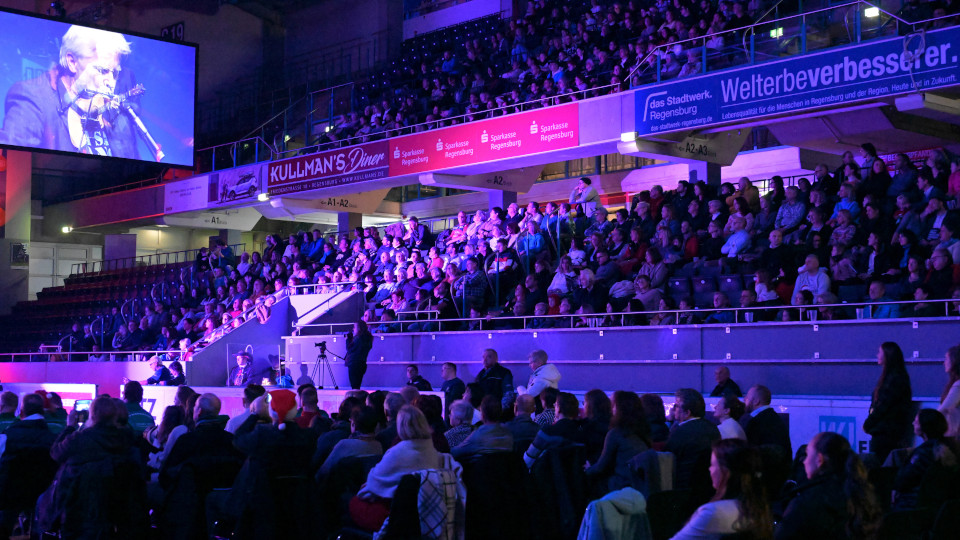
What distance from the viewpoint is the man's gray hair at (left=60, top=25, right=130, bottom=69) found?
20.2 metres

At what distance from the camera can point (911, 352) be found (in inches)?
460

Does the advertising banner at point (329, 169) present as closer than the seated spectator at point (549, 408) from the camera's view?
No

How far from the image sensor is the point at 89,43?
20.5m

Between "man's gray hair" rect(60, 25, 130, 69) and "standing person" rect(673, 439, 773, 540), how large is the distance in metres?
18.5

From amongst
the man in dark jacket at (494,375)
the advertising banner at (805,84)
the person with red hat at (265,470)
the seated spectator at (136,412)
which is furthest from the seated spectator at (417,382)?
the person with red hat at (265,470)

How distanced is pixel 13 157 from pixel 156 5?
6953 mm

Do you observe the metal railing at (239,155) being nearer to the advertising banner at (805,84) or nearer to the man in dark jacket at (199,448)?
the advertising banner at (805,84)

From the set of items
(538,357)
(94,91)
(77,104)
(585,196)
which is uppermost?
(94,91)

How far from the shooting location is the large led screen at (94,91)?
19578mm

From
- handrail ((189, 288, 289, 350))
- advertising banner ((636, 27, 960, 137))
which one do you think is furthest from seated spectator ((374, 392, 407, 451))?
handrail ((189, 288, 289, 350))

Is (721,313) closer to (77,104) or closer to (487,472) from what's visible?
(487,472)

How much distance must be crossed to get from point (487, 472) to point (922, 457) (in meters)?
2.66

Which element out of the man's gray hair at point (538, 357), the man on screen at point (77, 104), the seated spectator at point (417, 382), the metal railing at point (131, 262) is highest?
the man on screen at point (77, 104)

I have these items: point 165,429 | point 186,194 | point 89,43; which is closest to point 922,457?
point 165,429
